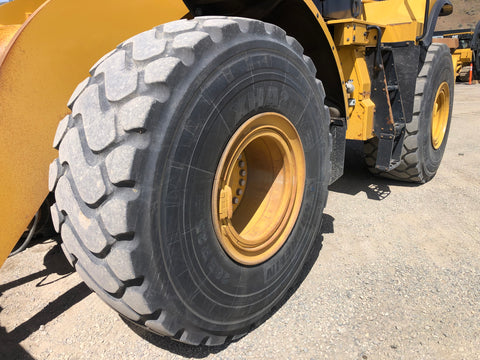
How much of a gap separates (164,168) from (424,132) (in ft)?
11.2

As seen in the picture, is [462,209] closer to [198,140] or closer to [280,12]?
[280,12]

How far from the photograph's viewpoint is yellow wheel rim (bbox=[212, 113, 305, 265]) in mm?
1880

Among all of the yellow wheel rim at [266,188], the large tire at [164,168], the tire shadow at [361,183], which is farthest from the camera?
the tire shadow at [361,183]

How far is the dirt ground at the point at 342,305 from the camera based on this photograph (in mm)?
1931

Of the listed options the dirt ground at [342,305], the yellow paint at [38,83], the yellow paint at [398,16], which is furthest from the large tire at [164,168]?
the yellow paint at [398,16]

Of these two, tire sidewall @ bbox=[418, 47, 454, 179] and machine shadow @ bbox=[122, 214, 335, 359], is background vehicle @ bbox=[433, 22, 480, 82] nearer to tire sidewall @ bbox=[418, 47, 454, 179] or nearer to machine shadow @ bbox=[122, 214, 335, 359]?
tire sidewall @ bbox=[418, 47, 454, 179]

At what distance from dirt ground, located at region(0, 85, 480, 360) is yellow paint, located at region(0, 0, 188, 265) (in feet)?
2.73

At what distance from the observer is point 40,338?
6.70ft

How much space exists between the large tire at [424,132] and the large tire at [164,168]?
8.18ft

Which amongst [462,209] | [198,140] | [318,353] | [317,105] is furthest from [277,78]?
[462,209]

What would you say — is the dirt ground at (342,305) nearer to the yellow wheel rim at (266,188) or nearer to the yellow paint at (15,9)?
the yellow wheel rim at (266,188)

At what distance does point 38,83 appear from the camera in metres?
1.53

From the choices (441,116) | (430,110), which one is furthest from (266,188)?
(441,116)

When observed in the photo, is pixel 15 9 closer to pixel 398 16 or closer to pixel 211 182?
pixel 211 182
